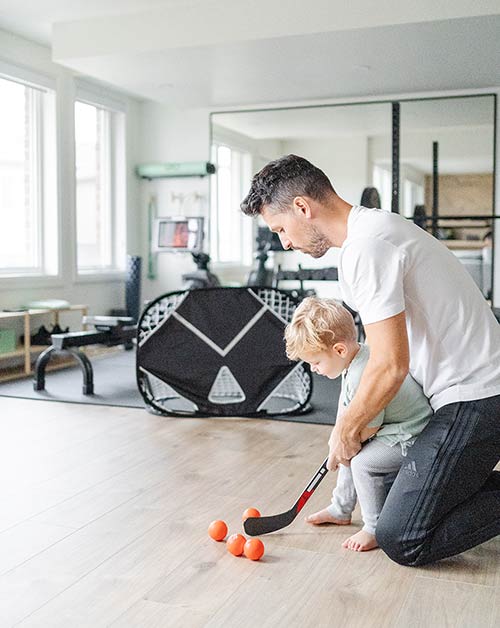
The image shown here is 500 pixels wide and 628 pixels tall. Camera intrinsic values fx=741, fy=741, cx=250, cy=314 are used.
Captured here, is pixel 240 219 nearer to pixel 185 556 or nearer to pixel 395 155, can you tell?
pixel 395 155

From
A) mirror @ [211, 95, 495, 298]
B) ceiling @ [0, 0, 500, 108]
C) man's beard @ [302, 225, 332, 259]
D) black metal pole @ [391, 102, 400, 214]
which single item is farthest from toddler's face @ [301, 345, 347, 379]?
black metal pole @ [391, 102, 400, 214]

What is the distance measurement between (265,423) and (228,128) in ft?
14.7

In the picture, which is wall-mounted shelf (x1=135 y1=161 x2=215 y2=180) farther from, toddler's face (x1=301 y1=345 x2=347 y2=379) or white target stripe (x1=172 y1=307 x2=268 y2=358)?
toddler's face (x1=301 y1=345 x2=347 y2=379)

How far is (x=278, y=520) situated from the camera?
7.11 ft

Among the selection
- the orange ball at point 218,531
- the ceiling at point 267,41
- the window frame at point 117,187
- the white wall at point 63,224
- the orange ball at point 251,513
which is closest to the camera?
the orange ball at point 218,531

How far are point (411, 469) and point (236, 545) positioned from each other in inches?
20.5

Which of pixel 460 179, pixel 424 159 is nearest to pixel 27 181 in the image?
pixel 424 159

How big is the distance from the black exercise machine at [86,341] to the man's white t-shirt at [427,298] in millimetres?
2793

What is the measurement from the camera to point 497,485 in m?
2.08

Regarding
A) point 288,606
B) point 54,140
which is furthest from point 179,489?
point 54,140

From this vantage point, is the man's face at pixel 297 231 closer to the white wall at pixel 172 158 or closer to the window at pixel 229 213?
the window at pixel 229 213

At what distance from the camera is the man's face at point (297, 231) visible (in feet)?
6.48

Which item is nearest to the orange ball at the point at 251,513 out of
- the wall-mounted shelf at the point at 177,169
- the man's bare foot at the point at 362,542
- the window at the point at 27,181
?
the man's bare foot at the point at 362,542

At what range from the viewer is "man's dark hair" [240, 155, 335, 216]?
6.39 ft
